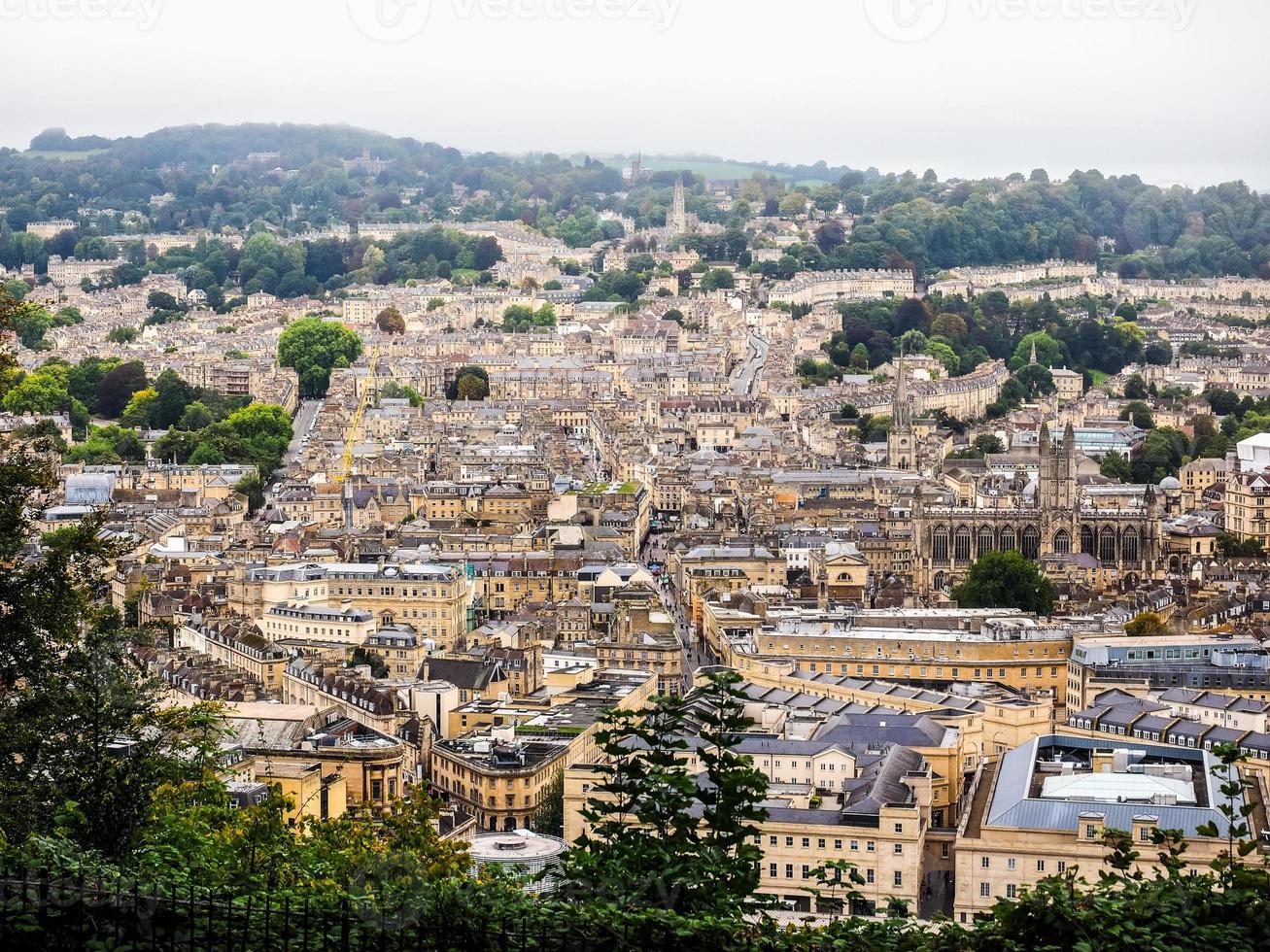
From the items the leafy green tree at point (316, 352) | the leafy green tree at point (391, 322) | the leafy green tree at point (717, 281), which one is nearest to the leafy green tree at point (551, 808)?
the leafy green tree at point (316, 352)

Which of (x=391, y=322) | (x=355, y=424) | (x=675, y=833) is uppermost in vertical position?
(x=675, y=833)

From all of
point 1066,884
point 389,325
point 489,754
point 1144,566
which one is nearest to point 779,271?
point 389,325

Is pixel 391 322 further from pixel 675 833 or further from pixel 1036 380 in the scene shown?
pixel 675 833

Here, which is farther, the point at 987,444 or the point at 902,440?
the point at 987,444

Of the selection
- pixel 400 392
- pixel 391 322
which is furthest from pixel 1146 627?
pixel 391 322

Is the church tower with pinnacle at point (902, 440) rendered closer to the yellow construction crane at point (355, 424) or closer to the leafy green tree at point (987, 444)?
the leafy green tree at point (987, 444)

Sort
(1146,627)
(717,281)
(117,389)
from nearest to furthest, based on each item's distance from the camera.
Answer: (1146,627) < (117,389) < (717,281)

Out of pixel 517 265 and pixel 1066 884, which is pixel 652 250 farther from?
pixel 1066 884
